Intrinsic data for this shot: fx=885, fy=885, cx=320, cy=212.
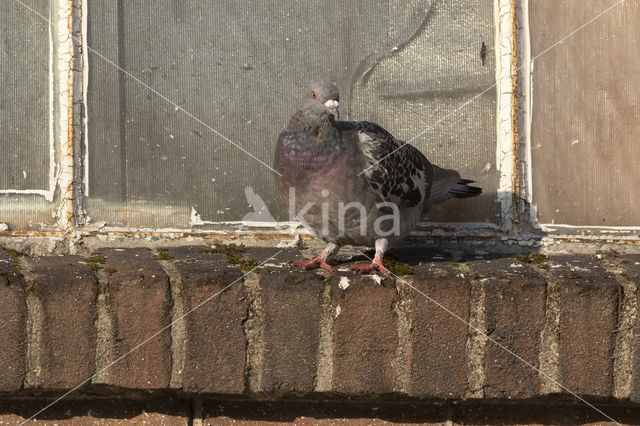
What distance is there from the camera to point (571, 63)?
327 cm

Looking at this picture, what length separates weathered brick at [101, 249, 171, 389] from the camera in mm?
2496

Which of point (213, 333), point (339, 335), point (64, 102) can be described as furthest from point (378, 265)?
point (64, 102)

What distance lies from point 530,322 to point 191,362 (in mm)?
989

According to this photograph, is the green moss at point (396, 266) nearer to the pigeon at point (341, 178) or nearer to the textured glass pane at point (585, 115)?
the pigeon at point (341, 178)

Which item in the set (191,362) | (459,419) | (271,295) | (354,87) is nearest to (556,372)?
(459,419)

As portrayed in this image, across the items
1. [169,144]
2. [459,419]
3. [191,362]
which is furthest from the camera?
[169,144]

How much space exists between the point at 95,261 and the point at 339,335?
0.81 metres

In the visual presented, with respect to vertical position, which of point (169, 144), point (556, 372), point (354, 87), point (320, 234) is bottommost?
point (556, 372)

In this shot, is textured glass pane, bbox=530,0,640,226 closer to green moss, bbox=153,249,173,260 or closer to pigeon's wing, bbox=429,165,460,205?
pigeon's wing, bbox=429,165,460,205

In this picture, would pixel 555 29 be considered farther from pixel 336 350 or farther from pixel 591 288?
pixel 336 350

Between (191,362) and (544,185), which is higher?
(544,185)

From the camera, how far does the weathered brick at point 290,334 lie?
2551 millimetres

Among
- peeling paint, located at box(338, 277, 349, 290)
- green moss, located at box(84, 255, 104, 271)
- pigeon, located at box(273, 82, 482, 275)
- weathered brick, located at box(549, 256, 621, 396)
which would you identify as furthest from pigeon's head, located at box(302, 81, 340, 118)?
weathered brick, located at box(549, 256, 621, 396)

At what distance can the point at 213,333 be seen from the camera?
253 centimetres
